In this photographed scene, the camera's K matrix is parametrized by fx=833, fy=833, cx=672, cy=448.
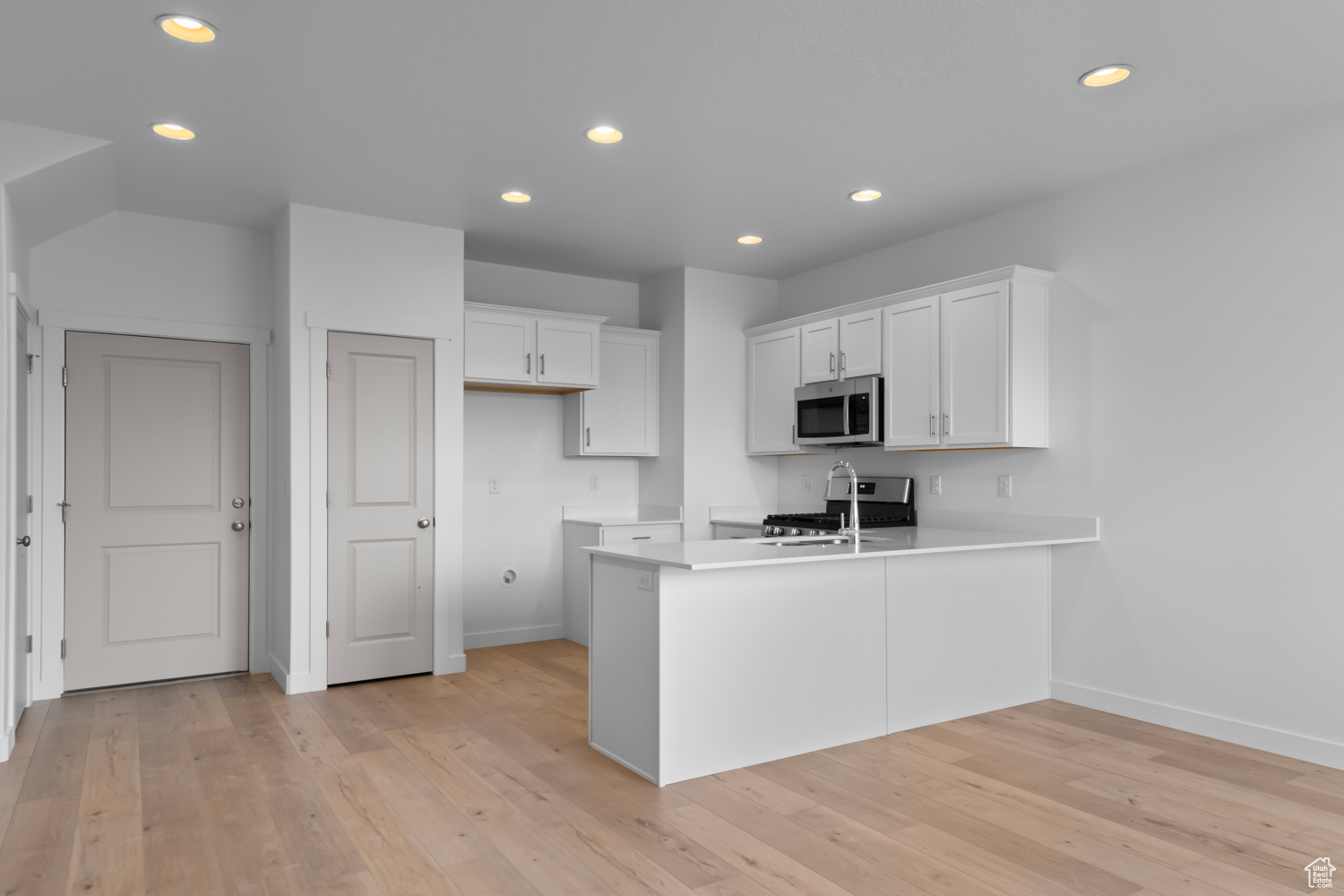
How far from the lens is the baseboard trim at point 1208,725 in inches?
127

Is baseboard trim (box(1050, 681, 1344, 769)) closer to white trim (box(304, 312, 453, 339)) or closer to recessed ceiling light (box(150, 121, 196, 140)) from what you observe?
white trim (box(304, 312, 453, 339))

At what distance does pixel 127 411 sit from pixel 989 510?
466 cm

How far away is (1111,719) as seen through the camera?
12.6ft

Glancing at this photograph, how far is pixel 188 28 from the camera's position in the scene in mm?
2592

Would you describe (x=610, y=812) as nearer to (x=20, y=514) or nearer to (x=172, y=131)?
(x=20, y=514)

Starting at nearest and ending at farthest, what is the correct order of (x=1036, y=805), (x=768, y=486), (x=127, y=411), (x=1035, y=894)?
(x=1035, y=894), (x=1036, y=805), (x=127, y=411), (x=768, y=486)

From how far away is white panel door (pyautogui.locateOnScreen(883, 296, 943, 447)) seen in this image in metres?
4.45

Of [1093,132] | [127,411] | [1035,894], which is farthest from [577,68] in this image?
[127,411]

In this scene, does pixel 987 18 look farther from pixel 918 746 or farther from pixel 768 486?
pixel 768 486

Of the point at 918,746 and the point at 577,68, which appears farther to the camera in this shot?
the point at 918,746

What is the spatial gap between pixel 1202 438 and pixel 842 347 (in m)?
1.99

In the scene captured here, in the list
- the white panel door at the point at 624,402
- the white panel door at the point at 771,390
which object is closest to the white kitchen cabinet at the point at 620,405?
the white panel door at the point at 624,402

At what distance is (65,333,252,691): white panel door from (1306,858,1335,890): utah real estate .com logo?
4822mm

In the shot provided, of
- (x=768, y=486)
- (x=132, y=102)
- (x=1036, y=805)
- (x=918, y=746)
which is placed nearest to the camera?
(x=1036, y=805)
